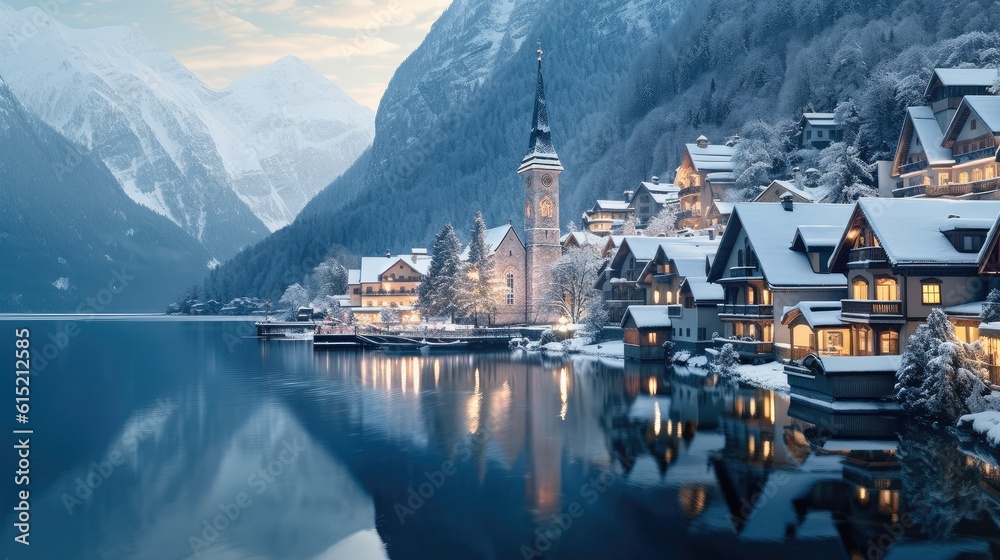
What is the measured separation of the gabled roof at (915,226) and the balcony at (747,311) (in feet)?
25.4

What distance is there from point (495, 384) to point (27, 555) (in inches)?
1320

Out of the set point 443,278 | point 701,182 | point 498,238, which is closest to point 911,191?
point 701,182

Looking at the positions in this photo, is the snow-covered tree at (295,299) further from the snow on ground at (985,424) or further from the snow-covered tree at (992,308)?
the snow on ground at (985,424)

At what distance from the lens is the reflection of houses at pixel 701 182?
9775 centimetres

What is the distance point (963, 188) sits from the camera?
5753cm

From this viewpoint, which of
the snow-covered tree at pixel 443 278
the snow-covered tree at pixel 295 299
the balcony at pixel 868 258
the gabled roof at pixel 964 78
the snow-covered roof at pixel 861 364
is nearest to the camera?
the snow-covered roof at pixel 861 364

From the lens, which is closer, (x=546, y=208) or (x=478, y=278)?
(x=478, y=278)

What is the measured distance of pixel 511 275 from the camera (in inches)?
4114

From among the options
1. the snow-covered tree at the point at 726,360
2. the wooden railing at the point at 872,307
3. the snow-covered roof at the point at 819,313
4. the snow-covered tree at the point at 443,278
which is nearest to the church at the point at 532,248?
the snow-covered tree at the point at 443,278

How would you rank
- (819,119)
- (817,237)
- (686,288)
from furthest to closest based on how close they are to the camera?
(819,119)
(686,288)
(817,237)

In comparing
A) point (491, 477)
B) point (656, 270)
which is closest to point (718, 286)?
point (656, 270)

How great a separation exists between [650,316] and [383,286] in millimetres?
73074

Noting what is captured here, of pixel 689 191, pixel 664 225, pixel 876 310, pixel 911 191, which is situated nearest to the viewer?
pixel 876 310

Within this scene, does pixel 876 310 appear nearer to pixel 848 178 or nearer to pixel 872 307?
pixel 872 307
